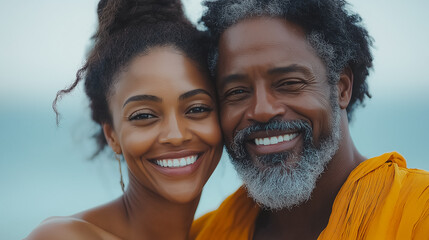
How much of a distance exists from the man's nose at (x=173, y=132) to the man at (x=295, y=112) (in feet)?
1.01

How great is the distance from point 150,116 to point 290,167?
2.86 ft

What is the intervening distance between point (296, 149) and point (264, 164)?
0.69 feet

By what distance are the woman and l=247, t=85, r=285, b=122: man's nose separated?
0.30 m

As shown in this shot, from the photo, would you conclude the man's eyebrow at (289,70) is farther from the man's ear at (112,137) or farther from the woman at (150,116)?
the man's ear at (112,137)

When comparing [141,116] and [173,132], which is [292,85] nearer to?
[173,132]

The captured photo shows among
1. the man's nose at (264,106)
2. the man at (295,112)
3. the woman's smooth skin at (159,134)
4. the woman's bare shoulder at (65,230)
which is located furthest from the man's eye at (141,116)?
the woman's bare shoulder at (65,230)

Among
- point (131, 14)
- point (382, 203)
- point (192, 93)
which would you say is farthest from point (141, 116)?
point (382, 203)

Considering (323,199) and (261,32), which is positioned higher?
(261,32)

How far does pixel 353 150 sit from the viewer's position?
10.4ft

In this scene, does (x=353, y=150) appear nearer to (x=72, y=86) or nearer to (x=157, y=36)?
(x=157, y=36)

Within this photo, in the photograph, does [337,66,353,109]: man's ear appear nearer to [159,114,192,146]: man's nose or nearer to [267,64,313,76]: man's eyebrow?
[267,64,313,76]: man's eyebrow

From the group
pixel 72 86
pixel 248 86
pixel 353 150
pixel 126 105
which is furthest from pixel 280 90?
pixel 72 86

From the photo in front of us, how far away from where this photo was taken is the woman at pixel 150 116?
291cm

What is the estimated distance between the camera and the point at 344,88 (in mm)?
3188
